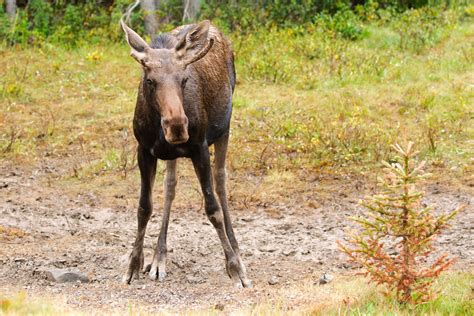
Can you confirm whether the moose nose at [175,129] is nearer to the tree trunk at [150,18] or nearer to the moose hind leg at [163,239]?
the moose hind leg at [163,239]

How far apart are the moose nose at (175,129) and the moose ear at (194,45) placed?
2.31 feet

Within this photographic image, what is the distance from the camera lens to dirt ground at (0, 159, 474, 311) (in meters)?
7.46

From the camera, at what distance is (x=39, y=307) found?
5816 mm

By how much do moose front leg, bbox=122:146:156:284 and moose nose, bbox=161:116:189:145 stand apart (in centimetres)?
104

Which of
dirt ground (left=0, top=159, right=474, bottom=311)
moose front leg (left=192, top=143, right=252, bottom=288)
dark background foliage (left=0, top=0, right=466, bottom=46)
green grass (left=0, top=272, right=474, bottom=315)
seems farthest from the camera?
dark background foliage (left=0, top=0, right=466, bottom=46)

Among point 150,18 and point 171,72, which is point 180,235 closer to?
point 171,72

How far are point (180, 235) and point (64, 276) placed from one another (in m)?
2.02

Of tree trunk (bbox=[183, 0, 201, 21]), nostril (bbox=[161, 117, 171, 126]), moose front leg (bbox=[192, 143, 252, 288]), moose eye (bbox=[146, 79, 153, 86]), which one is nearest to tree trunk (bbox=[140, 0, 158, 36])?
tree trunk (bbox=[183, 0, 201, 21])

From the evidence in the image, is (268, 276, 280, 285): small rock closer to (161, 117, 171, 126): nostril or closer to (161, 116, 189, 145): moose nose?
(161, 116, 189, 145): moose nose

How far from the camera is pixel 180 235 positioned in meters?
9.56

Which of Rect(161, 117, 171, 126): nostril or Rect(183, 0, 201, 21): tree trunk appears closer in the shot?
Rect(161, 117, 171, 126): nostril

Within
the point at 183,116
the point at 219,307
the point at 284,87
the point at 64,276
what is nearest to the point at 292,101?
the point at 284,87

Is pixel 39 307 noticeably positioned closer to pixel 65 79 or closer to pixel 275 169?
pixel 275 169

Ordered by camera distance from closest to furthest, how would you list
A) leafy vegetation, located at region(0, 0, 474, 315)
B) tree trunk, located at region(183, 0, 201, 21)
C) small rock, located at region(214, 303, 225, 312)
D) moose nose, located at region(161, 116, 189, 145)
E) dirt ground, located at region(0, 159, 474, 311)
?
1. small rock, located at region(214, 303, 225, 312)
2. moose nose, located at region(161, 116, 189, 145)
3. dirt ground, located at region(0, 159, 474, 311)
4. leafy vegetation, located at region(0, 0, 474, 315)
5. tree trunk, located at region(183, 0, 201, 21)
